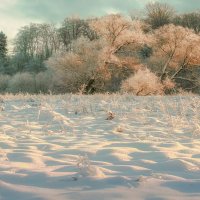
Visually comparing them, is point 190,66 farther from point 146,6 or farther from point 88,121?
point 146,6

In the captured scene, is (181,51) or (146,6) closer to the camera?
(181,51)

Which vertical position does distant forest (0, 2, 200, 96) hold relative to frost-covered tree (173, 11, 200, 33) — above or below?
below

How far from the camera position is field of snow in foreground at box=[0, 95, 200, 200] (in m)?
3.78

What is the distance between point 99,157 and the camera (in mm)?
5562

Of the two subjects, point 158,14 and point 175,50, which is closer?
point 175,50

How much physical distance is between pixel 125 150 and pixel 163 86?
78.5 feet

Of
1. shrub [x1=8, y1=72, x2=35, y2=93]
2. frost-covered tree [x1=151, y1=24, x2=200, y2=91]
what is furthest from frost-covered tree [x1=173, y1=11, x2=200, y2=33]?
shrub [x1=8, y1=72, x2=35, y2=93]

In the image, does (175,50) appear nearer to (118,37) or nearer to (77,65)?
(118,37)

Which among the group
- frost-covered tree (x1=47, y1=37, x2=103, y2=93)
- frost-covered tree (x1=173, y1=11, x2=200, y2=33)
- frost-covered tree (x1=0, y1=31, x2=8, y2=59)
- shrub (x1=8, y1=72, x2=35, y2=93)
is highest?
frost-covered tree (x1=173, y1=11, x2=200, y2=33)

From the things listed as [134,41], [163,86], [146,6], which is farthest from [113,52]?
[146,6]

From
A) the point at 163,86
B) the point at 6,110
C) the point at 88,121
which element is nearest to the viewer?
the point at 88,121

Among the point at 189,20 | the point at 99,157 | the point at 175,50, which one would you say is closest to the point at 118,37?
the point at 175,50

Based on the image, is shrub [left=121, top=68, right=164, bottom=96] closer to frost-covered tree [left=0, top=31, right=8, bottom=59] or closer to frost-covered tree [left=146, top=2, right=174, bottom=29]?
frost-covered tree [left=146, top=2, right=174, bottom=29]

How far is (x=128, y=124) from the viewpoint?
908 centimetres
